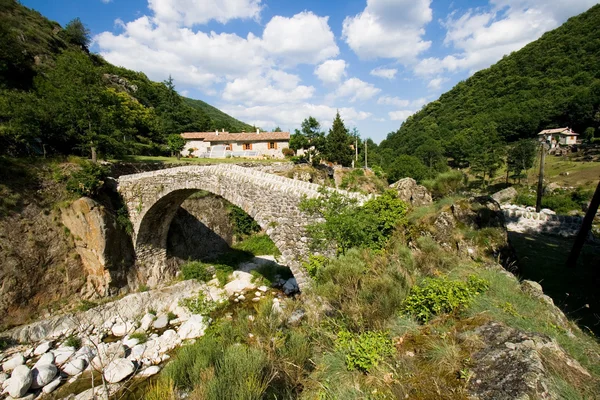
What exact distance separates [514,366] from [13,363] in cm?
1527

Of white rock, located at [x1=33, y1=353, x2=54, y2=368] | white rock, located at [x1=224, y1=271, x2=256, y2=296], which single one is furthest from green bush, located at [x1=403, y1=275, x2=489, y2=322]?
white rock, located at [x1=33, y1=353, x2=54, y2=368]

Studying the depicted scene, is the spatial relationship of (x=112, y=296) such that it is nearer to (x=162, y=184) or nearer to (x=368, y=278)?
(x=162, y=184)

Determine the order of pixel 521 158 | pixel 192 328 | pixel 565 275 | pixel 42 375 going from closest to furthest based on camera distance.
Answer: pixel 42 375 → pixel 565 275 → pixel 192 328 → pixel 521 158

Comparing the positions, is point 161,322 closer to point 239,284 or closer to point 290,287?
point 239,284

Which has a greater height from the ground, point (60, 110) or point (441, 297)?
point (60, 110)

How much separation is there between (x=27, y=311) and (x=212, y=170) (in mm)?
10020

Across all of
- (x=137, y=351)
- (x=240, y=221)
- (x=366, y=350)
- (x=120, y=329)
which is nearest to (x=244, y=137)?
(x=240, y=221)

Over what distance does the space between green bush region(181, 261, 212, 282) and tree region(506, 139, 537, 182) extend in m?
42.3

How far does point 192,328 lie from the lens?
38.9 ft

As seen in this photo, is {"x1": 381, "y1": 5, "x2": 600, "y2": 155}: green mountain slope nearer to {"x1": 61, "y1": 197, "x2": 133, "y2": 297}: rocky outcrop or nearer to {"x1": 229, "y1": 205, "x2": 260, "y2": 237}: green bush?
{"x1": 229, "y1": 205, "x2": 260, "y2": 237}: green bush

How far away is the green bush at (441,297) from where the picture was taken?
406 cm

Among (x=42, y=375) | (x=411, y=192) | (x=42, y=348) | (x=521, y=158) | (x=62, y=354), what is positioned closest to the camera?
(x=42, y=375)

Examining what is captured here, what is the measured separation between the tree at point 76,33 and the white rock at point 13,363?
5461cm

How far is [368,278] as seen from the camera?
5117 mm
